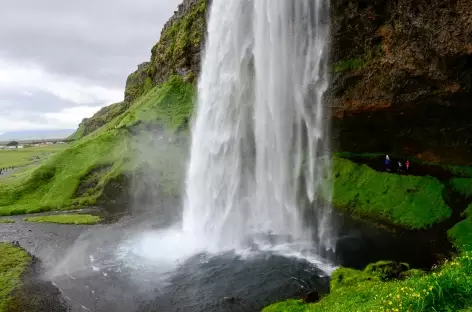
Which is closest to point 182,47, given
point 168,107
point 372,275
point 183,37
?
point 183,37

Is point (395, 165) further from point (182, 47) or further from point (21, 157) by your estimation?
point (21, 157)

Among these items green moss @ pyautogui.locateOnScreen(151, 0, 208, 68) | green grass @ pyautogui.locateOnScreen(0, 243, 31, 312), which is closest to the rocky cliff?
green grass @ pyautogui.locateOnScreen(0, 243, 31, 312)

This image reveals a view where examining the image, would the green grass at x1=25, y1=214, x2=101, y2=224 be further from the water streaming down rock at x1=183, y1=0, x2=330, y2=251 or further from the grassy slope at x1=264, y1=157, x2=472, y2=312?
the grassy slope at x1=264, y1=157, x2=472, y2=312

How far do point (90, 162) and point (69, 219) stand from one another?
1815cm

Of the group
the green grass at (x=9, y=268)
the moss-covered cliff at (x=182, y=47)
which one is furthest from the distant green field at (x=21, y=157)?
the green grass at (x=9, y=268)

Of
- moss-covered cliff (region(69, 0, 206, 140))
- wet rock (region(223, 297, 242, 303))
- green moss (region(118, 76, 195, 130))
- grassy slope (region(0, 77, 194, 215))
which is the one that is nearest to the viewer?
wet rock (region(223, 297, 242, 303))

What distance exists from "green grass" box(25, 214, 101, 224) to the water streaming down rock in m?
11.4

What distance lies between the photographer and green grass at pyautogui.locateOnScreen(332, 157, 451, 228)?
33531 millimetres

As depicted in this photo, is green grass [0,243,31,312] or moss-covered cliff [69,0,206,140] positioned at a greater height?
moss-covered cliff [69,0,206,140]

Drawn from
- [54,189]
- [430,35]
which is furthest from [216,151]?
[54,189]

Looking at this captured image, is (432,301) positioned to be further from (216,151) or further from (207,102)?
(207,102)

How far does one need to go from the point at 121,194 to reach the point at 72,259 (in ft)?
74.0

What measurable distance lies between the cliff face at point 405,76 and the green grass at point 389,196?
142 inches

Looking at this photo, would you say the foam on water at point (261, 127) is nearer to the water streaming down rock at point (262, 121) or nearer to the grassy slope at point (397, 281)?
the water streaming down rock at point (262, 121)
